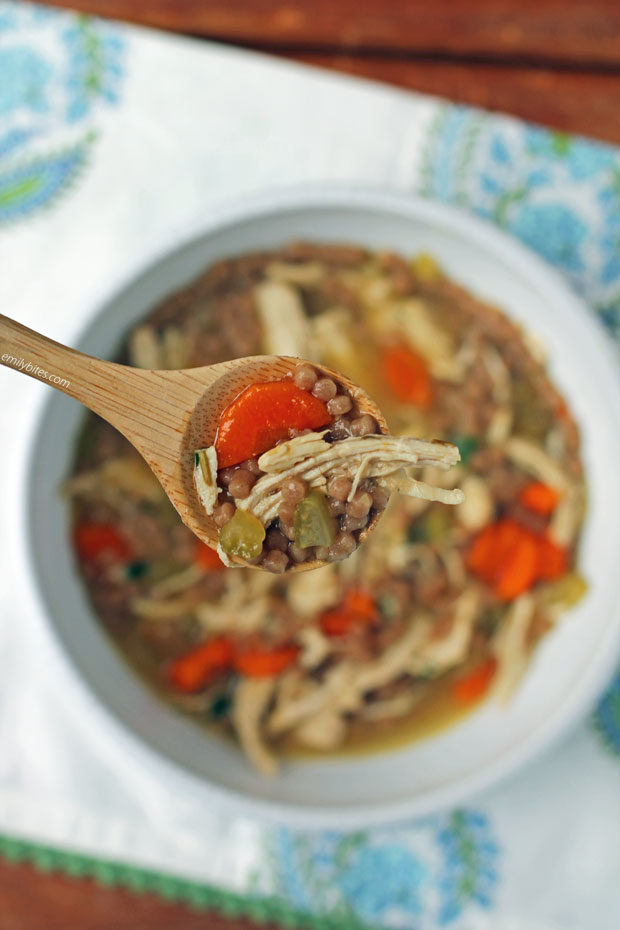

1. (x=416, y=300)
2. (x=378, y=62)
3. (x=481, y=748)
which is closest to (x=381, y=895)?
(x=481, y=748)

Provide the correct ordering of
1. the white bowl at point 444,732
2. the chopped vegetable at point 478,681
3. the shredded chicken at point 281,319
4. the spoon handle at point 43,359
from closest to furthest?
the spoon handle at point 43,359, the white bowl at point 444,732, the shredded chicken at point 281,319, the chopped vegetable at point 478,681

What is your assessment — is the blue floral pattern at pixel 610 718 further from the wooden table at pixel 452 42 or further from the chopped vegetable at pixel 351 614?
the wooden table at pixel 452 42

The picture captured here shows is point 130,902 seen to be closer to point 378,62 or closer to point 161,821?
point 161,821

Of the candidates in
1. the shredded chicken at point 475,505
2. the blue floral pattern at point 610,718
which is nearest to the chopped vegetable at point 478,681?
the blue floral pattern at point 610,718

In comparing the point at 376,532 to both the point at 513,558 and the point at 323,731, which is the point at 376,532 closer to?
the point at 513,558

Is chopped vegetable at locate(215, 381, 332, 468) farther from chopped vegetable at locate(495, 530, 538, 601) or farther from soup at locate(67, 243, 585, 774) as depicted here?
chopped vegetable at locate(495, 530, 538, 601)

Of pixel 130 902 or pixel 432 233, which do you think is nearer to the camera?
pixel 432 233
